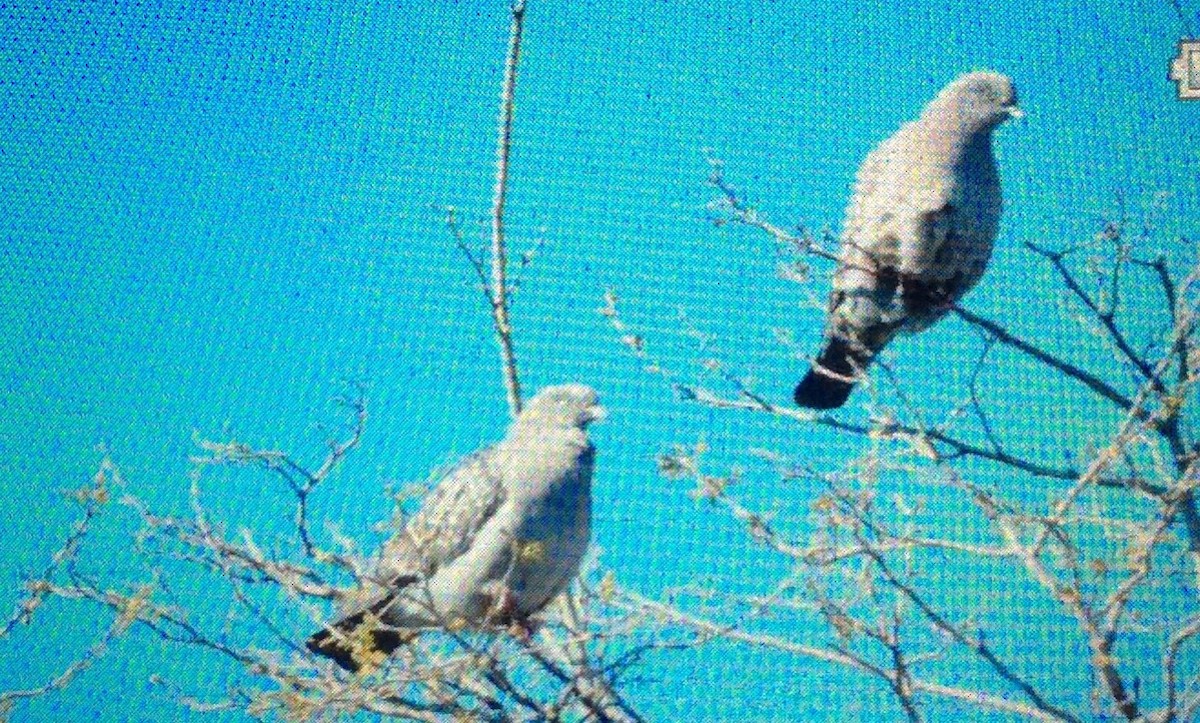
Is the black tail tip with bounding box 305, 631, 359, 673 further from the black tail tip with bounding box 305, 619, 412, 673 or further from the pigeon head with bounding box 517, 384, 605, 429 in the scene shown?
the pigeon head with bounding box 517, 384, 605, 429

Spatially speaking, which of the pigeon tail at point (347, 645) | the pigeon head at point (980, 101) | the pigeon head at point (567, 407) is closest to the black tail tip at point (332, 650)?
the pigeon tail at point (347, 645)

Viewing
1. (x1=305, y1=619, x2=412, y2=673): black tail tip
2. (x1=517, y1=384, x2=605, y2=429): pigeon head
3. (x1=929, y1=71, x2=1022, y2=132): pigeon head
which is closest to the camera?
(x1=305, y1=619, x2=412, y2=673): black tail tip

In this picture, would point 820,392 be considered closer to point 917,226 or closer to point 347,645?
point 917,226

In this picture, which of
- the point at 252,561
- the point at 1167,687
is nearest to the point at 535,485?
the point at 252,561

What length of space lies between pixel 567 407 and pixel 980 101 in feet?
5.48

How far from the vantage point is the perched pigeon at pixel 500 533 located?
9.73 feet

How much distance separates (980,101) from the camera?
406cm

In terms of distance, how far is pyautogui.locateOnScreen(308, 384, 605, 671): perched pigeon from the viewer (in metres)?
2.97

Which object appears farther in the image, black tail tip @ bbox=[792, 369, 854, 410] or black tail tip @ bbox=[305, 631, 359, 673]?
black tail tip @ bbox=[792, 369, 854, 410]

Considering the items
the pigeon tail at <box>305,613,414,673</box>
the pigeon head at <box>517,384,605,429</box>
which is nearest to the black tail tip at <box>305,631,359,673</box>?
the pigeon tail at <box>305,613,414,673</box>

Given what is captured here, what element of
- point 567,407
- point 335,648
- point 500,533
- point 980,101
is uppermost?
point 980,101

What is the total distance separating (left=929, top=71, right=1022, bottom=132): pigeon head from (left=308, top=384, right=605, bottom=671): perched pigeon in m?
1.58

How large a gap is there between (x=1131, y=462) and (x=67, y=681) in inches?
88.0

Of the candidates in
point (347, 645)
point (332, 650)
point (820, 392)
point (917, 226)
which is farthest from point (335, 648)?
point (917, 226)
